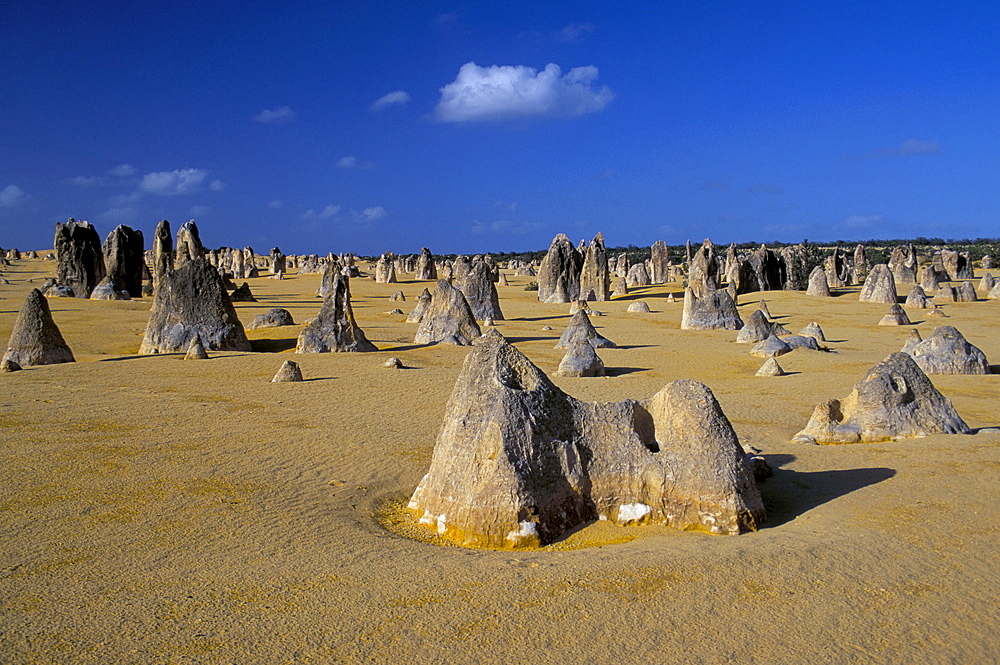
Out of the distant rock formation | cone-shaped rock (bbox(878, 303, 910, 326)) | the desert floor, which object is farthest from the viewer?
the distant rock formation

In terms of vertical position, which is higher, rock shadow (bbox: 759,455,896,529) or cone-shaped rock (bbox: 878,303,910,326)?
cone-shaped rock (bbox: 878,303,910,326)

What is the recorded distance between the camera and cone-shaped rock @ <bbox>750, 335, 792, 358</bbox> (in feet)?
44.0

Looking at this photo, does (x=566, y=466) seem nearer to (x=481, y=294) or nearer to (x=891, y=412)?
(x=891, y=412)

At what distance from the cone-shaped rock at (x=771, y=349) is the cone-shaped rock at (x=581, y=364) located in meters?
3.89

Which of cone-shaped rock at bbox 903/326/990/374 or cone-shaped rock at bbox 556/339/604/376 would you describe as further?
cone-shaped rock at bbox 556/339/604/376

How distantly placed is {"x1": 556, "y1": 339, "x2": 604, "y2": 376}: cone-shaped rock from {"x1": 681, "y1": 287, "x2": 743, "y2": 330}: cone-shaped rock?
8.35 metres

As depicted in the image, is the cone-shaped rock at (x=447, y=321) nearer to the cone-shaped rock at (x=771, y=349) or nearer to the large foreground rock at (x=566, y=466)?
the cone-shaped rock at (x=771, y=349)

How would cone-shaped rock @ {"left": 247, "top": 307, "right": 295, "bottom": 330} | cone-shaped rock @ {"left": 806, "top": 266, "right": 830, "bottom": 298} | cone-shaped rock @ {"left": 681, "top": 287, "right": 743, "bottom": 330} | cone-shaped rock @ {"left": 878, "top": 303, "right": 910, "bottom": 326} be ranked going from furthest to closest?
1. cone-shaped rock @ {"left": 806, "top": 266, "right": 830, "bottom": 298}
2. cone-shaped rock @ {"left": 878, "top": 303, "right": 910, "bottom": 326}
3. cone-shaped rock @ {"left": 681, "top": 287, "right": 743, "bottom": 330}
4. cone-shaped rock @ {"left": 247, "top": 307, "right": 295, "bottom": 330}

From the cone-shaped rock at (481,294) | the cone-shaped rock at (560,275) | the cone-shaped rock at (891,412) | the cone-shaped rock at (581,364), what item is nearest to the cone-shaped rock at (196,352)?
the cone-shaped rock at (581,364)

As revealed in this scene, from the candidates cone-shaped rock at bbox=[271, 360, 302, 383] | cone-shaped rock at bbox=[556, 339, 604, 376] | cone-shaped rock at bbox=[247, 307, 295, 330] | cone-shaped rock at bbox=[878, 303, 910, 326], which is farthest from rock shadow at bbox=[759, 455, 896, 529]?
cone-shaped rock at bbox=[878, 303, 910, 326]

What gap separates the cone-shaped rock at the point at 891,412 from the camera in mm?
6699

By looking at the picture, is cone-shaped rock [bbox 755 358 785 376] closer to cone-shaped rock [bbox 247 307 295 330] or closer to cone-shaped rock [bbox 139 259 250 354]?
cone-shaped rock [bbox 139 259 250 354]

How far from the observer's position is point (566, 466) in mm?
4664

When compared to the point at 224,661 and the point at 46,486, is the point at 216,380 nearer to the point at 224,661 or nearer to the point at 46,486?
the point at 46,486
